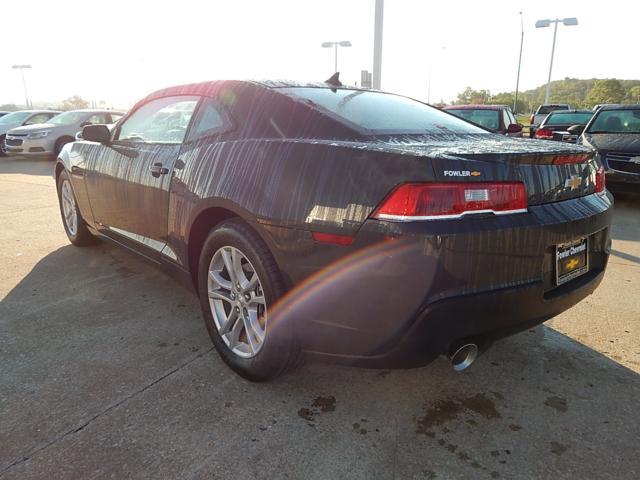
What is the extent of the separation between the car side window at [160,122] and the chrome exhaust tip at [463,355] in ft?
6.41

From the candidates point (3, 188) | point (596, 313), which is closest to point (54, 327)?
point (596, 313)

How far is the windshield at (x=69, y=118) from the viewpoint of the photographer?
1408 cm

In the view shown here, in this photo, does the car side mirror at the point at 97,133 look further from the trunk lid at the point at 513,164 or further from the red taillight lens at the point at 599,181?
the red taillight lens at the point at 599,181

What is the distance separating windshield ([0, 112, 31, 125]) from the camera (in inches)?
638

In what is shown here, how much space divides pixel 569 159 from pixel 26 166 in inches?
564

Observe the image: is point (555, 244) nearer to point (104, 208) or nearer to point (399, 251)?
point (399, 251)

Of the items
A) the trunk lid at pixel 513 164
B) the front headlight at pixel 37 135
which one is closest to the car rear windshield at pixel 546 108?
the front headlight at pixel 37 135

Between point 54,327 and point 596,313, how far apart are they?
11.6 feet

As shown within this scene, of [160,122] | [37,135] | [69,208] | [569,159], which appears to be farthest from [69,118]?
[569,159]

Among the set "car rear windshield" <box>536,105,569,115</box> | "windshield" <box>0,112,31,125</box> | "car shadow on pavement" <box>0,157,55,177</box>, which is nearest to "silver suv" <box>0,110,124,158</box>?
"car shadow on pavement" <box>0,157,55,177</box>

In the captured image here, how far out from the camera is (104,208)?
12.3 ft

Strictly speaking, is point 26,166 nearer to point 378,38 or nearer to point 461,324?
point 378,38

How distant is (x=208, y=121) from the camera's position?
272 cm

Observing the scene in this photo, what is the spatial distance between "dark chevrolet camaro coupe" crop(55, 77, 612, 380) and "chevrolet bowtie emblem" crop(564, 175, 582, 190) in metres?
0.01
